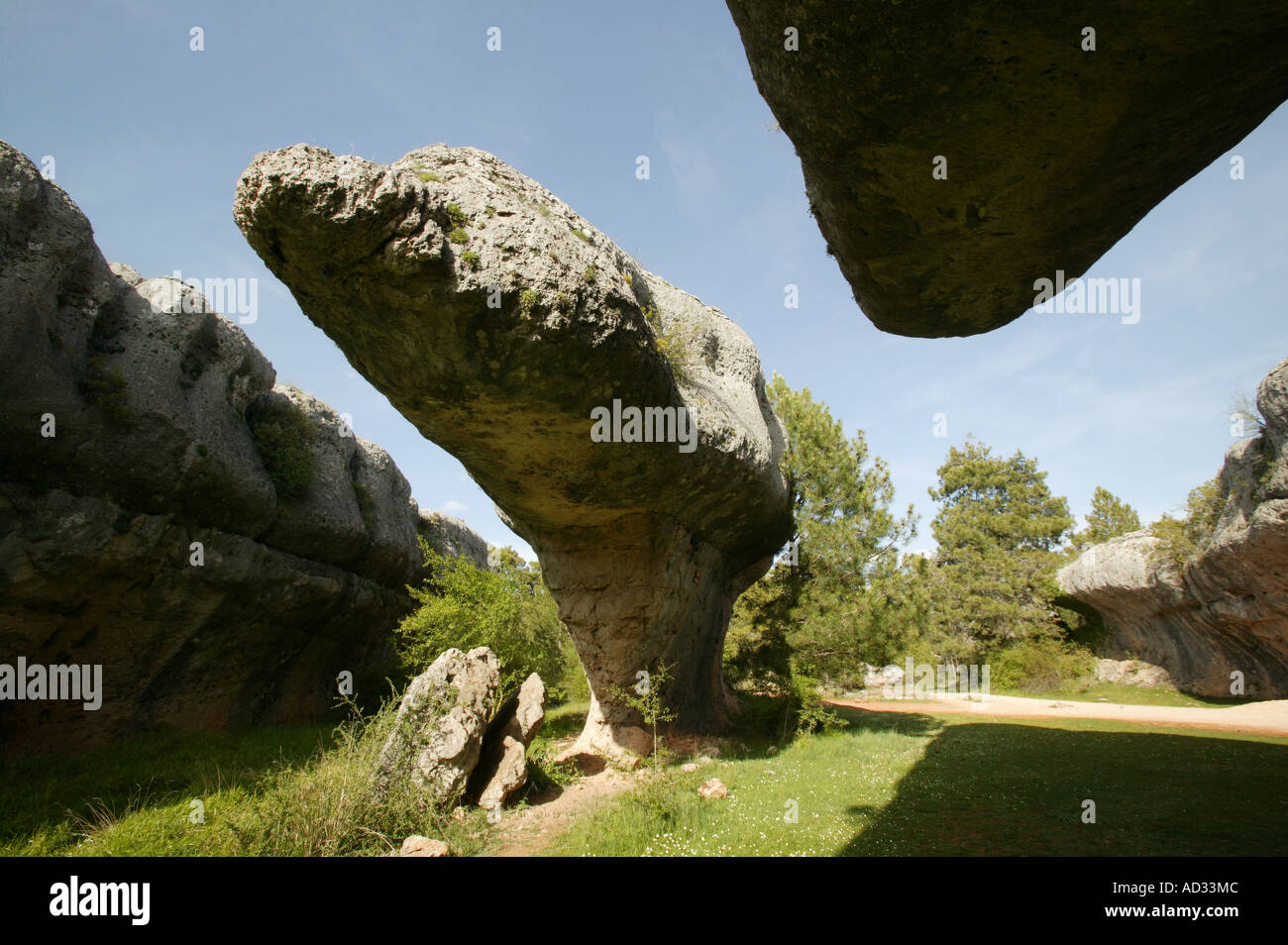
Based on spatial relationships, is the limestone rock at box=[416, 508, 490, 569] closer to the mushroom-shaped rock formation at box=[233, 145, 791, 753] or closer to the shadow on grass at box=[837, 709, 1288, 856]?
the mushroom-shaped rock formation at box=[233, 145, 791, 753]

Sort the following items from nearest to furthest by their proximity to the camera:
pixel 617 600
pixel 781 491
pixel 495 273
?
1. pixel 495 273
2. pixel 617 600
3. pixel 781 491

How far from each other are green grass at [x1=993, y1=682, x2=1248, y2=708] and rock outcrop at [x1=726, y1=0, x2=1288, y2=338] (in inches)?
897

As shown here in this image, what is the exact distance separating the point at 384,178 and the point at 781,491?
1071 cm

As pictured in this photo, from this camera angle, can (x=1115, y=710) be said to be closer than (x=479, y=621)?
No

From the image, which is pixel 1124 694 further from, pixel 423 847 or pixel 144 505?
A: pixel 144 505

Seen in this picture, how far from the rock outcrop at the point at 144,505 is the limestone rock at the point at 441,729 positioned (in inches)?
273

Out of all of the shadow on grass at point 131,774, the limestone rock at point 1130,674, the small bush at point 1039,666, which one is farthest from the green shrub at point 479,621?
the limestone rock at point 1130,674

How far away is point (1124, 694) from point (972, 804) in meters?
21.3

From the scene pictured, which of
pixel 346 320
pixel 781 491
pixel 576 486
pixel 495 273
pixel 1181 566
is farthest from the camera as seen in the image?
pixel 1181 566

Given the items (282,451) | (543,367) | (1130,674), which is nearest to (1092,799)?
(543,367)

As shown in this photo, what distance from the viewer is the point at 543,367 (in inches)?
264

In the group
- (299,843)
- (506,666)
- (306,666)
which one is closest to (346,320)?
(299,843)
